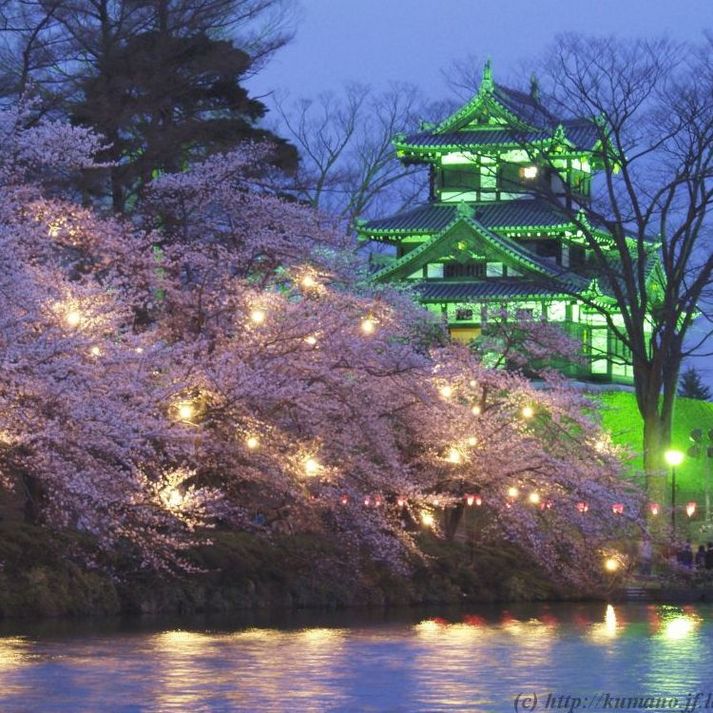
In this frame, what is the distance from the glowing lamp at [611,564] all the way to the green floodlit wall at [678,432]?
705 inches

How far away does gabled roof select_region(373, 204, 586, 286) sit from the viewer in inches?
2611

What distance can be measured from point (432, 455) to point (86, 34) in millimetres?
15074

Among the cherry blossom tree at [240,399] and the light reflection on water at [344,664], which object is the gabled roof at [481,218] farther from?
the light reflection on water at [344,664]

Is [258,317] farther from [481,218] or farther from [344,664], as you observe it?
[481,218]

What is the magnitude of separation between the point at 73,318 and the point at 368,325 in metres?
8.09

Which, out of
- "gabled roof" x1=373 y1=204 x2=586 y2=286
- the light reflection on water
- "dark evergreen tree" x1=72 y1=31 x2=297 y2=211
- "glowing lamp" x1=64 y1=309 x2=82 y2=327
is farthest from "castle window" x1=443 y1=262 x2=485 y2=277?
"glowing lamp" x1=64 y1=309 x2=82 y2=327

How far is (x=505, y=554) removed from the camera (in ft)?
135

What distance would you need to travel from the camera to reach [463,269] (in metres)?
69.4

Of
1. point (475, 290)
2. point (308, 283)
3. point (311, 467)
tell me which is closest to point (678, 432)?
point (475, 290)

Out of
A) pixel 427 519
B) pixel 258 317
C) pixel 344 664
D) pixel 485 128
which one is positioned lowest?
pixel 344 664

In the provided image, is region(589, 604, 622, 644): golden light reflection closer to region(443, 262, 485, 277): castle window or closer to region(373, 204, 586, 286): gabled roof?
region(373, 204, 586, 286): gabled roof

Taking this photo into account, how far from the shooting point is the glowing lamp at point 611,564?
134 feet

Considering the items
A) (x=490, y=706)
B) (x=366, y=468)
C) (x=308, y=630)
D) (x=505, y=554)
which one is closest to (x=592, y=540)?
(x=505, y=554)

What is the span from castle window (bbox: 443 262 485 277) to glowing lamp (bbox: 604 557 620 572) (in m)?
29.2
